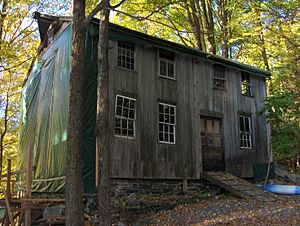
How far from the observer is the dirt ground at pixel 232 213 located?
24.7 feet

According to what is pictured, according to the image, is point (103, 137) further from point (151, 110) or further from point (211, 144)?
point (211, 144)

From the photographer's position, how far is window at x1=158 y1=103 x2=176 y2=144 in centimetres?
1173

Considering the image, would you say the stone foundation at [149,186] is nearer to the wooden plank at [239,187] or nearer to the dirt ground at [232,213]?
the wooden plank at [239,187]

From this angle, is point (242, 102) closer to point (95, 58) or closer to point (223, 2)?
point (95, 58)

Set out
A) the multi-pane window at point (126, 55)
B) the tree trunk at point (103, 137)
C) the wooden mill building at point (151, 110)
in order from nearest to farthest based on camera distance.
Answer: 1. the tree trunk at point (103, 137)
2. the wooden mill building at point (151, 110)
3. the multi-pane window at point (126, 55)

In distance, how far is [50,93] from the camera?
1229 centimetres

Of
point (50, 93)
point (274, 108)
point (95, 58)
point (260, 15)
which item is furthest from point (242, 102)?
point (50, 93)

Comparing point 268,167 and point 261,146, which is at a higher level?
point 261,146

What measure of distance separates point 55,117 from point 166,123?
4.12 meters

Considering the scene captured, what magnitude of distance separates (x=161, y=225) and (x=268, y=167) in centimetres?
794

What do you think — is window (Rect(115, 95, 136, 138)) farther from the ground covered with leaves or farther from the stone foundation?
the ground covered with leaves

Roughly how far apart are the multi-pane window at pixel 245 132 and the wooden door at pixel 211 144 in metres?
1.39

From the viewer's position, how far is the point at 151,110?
11508 millimetres

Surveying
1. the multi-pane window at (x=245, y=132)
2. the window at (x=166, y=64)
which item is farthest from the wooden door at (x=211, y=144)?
the window at (x=166, y=64)
